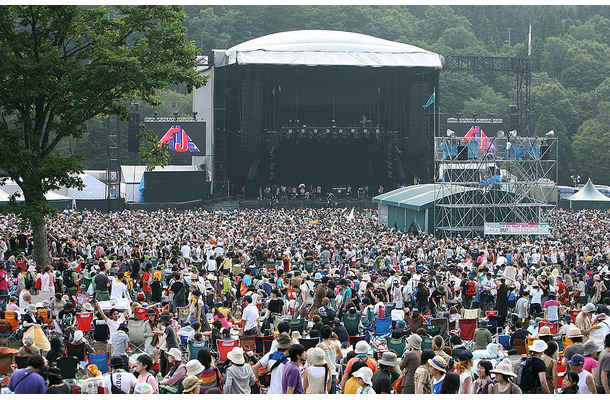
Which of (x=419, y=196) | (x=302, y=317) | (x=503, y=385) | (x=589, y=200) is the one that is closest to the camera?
(x=503, y=385)

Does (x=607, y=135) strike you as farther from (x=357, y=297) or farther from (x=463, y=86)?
(x=357, y=297)

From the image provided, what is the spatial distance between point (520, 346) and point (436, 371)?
4000mm

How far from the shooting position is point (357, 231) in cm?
2950

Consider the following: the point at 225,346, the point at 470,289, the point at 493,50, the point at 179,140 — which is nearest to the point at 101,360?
the point at 225,346

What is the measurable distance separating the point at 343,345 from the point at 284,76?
116ft

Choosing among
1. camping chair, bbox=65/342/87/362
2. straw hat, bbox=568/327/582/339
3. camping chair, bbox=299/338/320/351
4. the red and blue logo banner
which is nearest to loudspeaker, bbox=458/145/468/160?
the red and blue logo banner

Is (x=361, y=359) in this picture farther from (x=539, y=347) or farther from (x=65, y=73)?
(x=65, y=73)

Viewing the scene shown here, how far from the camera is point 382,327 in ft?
43.2

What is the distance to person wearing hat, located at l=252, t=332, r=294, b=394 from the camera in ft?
25.5

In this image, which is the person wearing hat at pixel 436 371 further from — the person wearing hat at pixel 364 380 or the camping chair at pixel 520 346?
the camping chair at pixel 520 346

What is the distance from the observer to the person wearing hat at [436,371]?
7338 mm

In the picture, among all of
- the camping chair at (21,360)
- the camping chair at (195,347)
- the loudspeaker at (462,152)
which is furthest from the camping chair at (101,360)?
the loudspeaker at (462,152)

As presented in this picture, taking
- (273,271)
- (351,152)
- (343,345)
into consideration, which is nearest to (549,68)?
(351,152)

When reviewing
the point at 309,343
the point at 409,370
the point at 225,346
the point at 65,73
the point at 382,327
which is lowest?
the point at 382,327
